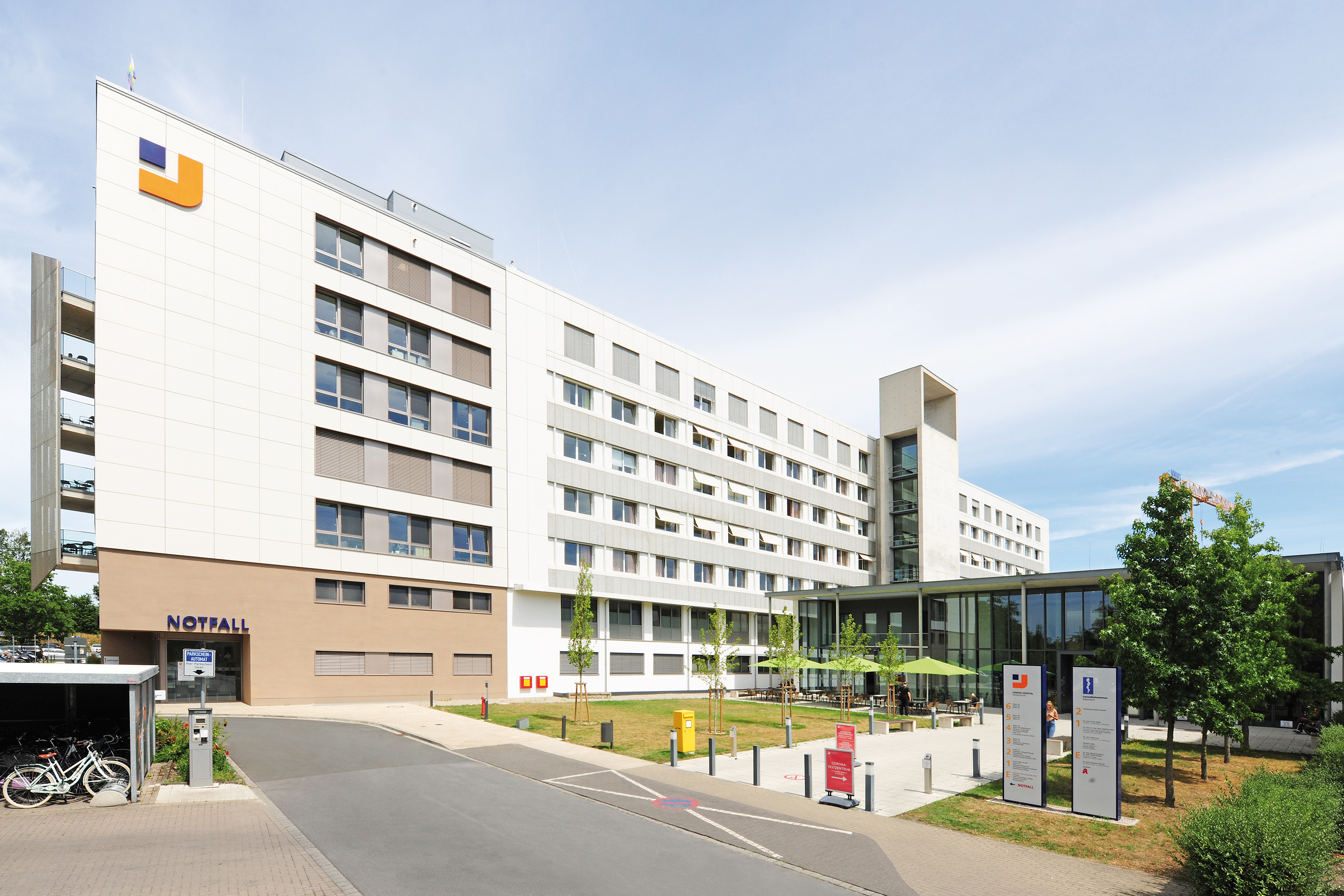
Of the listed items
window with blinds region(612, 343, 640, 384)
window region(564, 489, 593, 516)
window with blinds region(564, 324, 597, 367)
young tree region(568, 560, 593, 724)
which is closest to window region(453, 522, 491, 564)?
window region(564, 489, 593, 516)

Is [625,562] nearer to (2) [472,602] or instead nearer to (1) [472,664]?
(2) [472,602]

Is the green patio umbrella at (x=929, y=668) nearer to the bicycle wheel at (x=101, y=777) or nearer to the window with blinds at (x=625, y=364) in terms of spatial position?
the window with blinds at (x=625, y=364)

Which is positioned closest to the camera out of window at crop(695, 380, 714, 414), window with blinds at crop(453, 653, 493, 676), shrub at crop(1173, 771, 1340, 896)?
shrub at crop(1173, 771, 1340, 896)

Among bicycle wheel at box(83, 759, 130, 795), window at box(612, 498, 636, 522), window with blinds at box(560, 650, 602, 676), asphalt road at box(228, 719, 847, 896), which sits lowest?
window with blinds at box(560, 650, 602, 676)

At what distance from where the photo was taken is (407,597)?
38812 millimetres

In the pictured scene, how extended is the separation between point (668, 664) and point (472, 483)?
59.9ft

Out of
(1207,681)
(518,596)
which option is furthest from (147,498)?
(1207,681)

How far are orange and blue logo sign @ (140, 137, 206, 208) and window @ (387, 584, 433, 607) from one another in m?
18.6

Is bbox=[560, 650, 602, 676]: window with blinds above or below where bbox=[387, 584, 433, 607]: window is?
below

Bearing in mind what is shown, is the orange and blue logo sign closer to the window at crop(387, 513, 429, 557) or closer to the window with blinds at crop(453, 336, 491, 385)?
the window with blinds at crop(453, 336, 491, 385)

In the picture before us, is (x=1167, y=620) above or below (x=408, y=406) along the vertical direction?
below

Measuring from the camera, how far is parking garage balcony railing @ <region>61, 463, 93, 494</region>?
30.9 metres

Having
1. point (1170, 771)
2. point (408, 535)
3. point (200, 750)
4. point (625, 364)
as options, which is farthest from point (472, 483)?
point (1170, 771)

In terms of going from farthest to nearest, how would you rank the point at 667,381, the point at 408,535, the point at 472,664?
the point at 667,381 → the point at 472,664 → the point at 408,535
